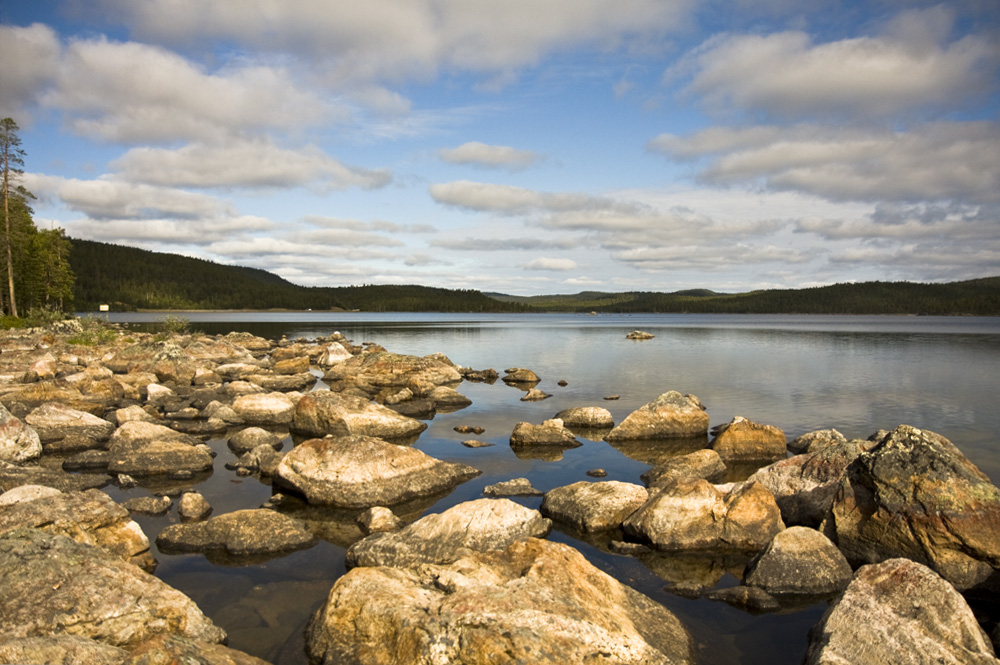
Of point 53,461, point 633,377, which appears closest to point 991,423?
point 633,377

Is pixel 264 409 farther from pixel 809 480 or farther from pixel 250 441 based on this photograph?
pixel 809 480

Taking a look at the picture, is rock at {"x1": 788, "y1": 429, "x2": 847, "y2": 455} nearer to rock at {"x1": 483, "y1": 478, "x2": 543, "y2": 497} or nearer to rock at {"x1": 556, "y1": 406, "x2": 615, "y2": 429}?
rock at {"x1": 556, "y1": 406, "x2": 615, "y2": 429}

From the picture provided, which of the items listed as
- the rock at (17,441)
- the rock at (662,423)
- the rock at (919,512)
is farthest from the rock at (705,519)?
the rock at (17,441)

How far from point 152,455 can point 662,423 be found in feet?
48.9

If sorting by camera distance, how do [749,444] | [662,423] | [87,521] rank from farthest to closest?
[662,423] → [749,444] → [87,521]

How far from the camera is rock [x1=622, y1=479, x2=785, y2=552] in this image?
34.8ft

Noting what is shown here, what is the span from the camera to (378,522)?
11.2 metres

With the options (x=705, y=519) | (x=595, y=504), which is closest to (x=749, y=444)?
(x=705, y=519)

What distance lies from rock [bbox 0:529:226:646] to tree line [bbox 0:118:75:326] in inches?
2228

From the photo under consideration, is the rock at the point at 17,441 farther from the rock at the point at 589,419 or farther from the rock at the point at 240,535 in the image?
the rock at the point at 589,419

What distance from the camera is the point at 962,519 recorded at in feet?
30.9

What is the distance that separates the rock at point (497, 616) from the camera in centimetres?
629

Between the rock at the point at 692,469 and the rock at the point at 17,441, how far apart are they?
51.5ft

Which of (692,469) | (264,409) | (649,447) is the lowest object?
(649,447)
